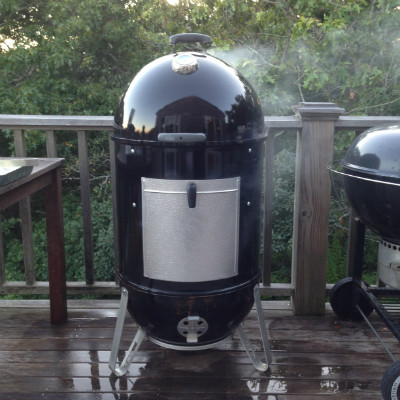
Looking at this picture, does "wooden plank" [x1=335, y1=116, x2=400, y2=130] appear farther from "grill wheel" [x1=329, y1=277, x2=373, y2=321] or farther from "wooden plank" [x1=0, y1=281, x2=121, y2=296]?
"wooden plank" [x1=0, y1=281, x2=121, y2=296]

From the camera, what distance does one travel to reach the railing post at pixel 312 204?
253 centimetres

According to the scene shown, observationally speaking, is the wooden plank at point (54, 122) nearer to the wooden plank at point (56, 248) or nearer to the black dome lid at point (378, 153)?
the wooden plank at point (56, 248)

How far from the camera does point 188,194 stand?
68.8 inches

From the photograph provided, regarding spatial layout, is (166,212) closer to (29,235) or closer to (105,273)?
(29,235)

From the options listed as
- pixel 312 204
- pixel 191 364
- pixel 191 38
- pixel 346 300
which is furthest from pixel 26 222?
pixel 346 300

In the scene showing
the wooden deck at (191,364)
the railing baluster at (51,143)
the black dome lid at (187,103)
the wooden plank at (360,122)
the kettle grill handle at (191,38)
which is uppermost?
the kettle grill handle at (191,38)

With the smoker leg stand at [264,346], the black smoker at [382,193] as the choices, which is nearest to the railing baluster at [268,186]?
the black smoker at [382,193]

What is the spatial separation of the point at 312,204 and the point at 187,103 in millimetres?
1173

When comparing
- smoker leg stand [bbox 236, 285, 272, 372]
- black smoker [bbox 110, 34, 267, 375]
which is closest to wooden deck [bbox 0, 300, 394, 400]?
smoker leg stand [bbox 236, 285, 272, 372]

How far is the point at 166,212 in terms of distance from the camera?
1.80 meters

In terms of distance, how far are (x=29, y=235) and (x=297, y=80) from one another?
4.11 m

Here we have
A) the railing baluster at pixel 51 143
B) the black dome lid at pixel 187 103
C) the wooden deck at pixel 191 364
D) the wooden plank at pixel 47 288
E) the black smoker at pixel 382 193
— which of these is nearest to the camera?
the black dome lid at pixel 187 103

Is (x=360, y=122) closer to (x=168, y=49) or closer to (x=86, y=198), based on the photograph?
(x=86, y=198)

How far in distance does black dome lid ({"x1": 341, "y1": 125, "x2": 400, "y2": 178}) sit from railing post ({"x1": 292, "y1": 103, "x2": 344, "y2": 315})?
1.58 feet
